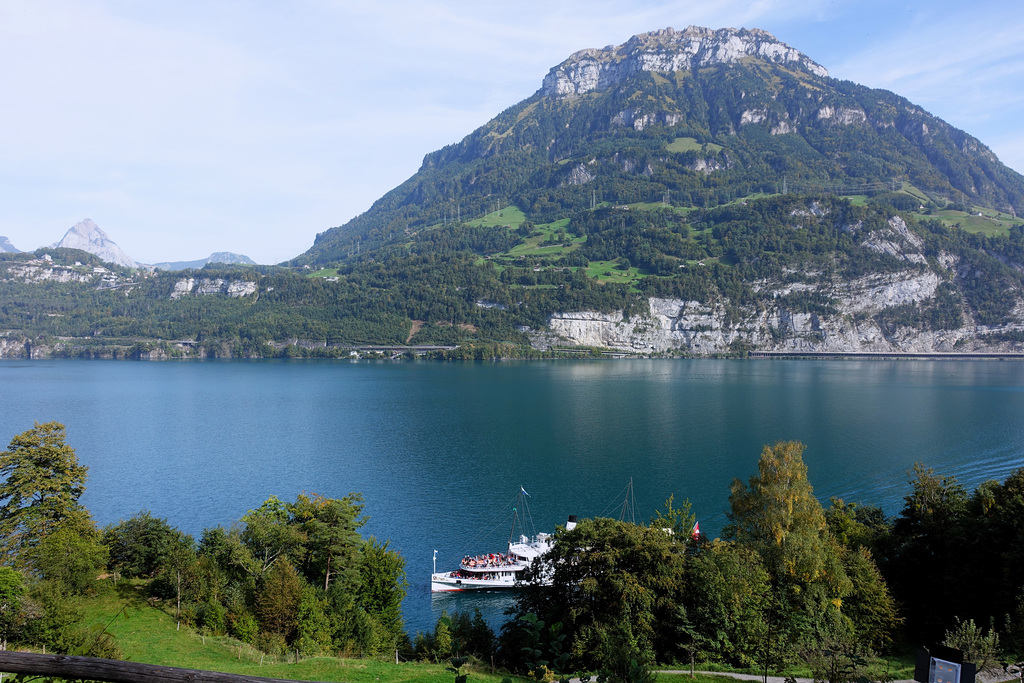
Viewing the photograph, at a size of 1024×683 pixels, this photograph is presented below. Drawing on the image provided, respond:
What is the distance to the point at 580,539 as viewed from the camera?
2377 centimetres

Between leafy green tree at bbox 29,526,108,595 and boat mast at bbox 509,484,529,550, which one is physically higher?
leafy green tree at bbox 29,526,108,595

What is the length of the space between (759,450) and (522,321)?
138085mm

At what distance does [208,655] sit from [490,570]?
55.3 feet

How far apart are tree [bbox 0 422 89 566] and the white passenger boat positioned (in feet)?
59.4

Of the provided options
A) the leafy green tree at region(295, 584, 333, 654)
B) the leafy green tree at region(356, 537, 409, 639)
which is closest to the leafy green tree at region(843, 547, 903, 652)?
the leafy green tree at region(356, 537, 409, 639)

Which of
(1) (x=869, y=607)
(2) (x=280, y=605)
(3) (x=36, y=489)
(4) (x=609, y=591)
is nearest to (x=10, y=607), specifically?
(2) (x=280, y=605)

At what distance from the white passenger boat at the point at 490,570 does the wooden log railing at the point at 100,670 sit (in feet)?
99.4

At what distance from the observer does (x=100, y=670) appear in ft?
11.3

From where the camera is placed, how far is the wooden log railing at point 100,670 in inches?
129

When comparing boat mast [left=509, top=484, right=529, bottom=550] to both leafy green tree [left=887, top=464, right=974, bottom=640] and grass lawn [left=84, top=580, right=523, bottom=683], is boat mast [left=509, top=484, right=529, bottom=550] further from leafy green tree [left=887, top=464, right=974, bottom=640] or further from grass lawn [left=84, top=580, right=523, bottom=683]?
leafy green tree [left=887, top=464, right=974, bottom=640]

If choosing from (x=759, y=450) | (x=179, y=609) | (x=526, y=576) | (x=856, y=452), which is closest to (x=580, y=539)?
(x=526, y=576)

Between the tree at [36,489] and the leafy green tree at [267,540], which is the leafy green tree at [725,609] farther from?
the tree at [36,489]

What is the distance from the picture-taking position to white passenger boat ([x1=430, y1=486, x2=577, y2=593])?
33094 millimetres

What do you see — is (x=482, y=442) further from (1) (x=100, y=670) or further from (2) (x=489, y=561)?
(1) (x=100, y=670)
